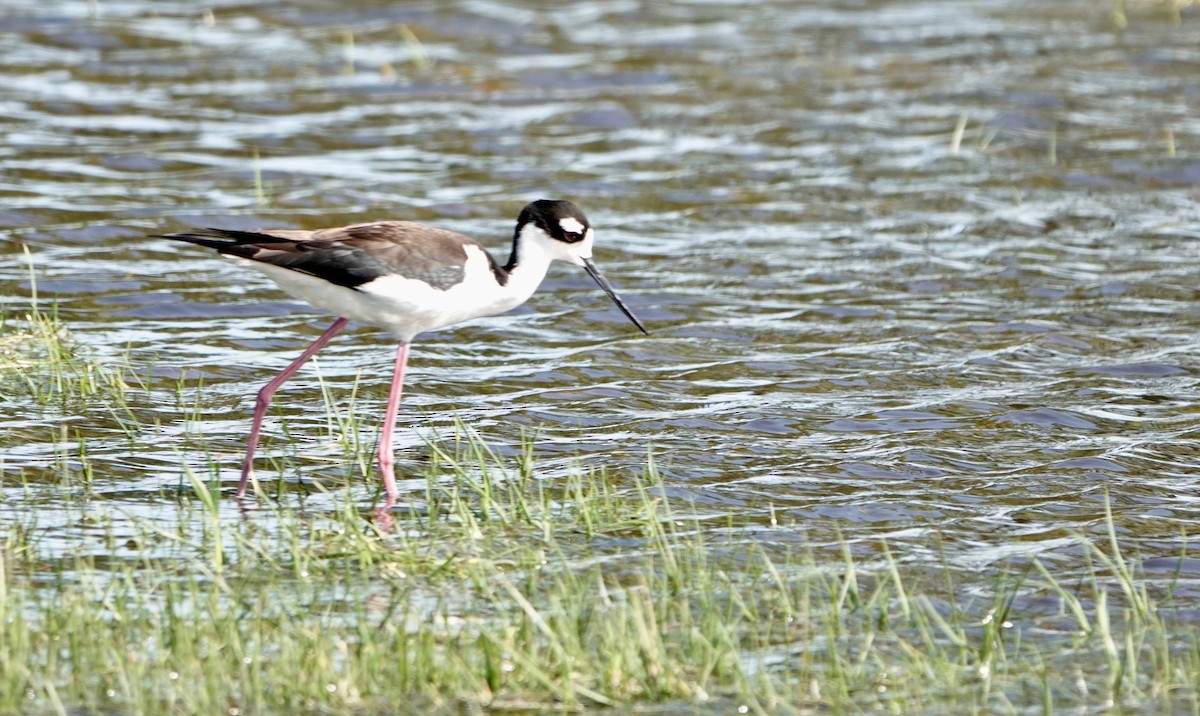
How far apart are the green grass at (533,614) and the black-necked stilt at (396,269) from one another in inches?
22.5

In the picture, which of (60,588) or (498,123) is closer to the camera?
(60,588)

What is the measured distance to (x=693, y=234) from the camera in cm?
1241

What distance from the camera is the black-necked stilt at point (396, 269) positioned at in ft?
23.5

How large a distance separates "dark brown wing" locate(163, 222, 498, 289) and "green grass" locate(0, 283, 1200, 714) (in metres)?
0.72

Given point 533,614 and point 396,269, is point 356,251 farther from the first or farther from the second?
point 533,614

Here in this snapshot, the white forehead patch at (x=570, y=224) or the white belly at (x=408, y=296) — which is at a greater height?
the white forehead patch at (x=570, y=224)

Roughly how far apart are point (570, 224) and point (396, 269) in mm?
873

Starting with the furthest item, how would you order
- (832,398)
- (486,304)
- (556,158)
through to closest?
(556,158) → (832,398) → (486,304)

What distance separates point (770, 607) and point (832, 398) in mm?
3092

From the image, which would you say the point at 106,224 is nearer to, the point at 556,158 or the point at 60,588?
the point at 556,158

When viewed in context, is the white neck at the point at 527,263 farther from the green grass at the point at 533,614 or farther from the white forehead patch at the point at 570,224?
the green grass at the point at 533,614

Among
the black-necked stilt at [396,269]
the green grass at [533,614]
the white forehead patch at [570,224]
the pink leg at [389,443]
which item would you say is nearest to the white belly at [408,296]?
the black-necked stilt at [396,269]

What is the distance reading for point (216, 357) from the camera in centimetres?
949

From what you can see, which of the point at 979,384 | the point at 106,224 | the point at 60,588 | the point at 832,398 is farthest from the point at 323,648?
the point at 106,224
